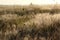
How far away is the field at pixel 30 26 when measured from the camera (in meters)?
0.74

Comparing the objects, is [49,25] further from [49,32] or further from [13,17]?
[13,17]

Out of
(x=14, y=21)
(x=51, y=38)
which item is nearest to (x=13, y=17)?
(x=14, y=21)

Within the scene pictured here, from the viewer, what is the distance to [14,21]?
777 mm

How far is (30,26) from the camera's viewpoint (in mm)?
759

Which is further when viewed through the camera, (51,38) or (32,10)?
(32,10)

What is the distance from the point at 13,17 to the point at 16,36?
12 centimetres

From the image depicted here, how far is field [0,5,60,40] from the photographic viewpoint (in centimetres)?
74
